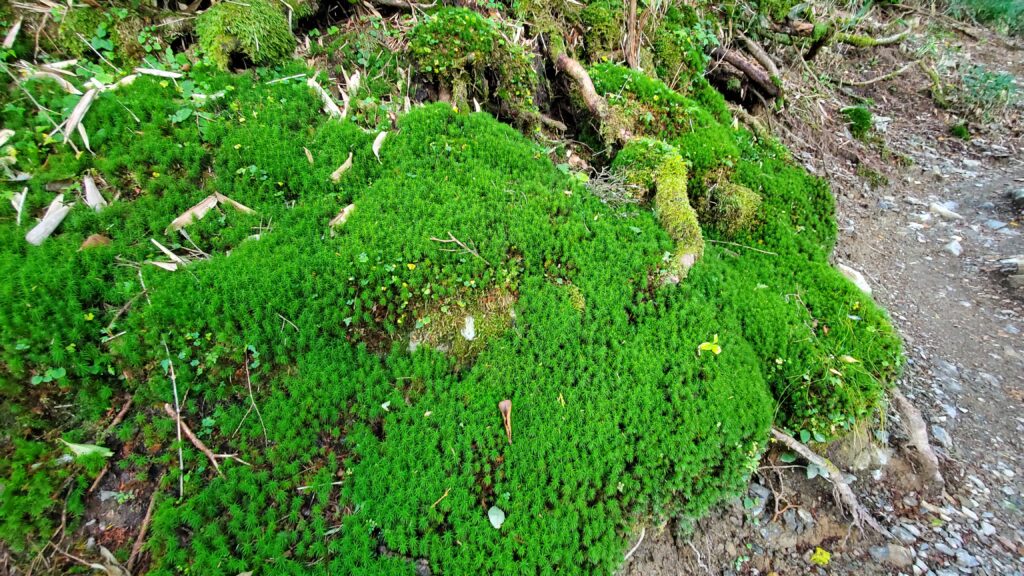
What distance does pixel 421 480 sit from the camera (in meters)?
3.01

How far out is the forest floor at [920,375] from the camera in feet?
11.8

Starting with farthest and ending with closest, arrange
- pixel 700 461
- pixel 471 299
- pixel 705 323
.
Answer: pixel 705 323 → pixel 471 299 → pixel 700 461

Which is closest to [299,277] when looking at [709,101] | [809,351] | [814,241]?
[809,351]

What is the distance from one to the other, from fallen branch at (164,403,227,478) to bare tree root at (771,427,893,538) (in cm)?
411

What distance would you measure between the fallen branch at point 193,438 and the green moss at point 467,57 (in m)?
3.67

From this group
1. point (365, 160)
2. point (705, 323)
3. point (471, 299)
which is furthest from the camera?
point (365, 160)

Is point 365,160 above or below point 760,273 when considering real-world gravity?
above

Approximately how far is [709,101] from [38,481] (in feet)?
25.7

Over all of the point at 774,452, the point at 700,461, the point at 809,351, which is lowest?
the point at 774,452

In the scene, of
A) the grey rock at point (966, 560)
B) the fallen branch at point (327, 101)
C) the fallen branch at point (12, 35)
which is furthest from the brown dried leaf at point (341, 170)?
the grey rock at point (966, 560)

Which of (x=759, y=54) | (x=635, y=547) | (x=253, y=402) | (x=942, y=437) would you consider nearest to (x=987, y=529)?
(x=942, y=437)

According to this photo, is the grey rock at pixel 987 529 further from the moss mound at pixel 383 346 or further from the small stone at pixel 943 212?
the small stone at pixel 943 212

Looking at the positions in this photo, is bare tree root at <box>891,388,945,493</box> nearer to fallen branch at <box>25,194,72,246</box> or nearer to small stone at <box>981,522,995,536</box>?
small stone at <box>981,522,995,536</box>

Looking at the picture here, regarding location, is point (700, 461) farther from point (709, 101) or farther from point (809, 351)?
point (709, 101)
